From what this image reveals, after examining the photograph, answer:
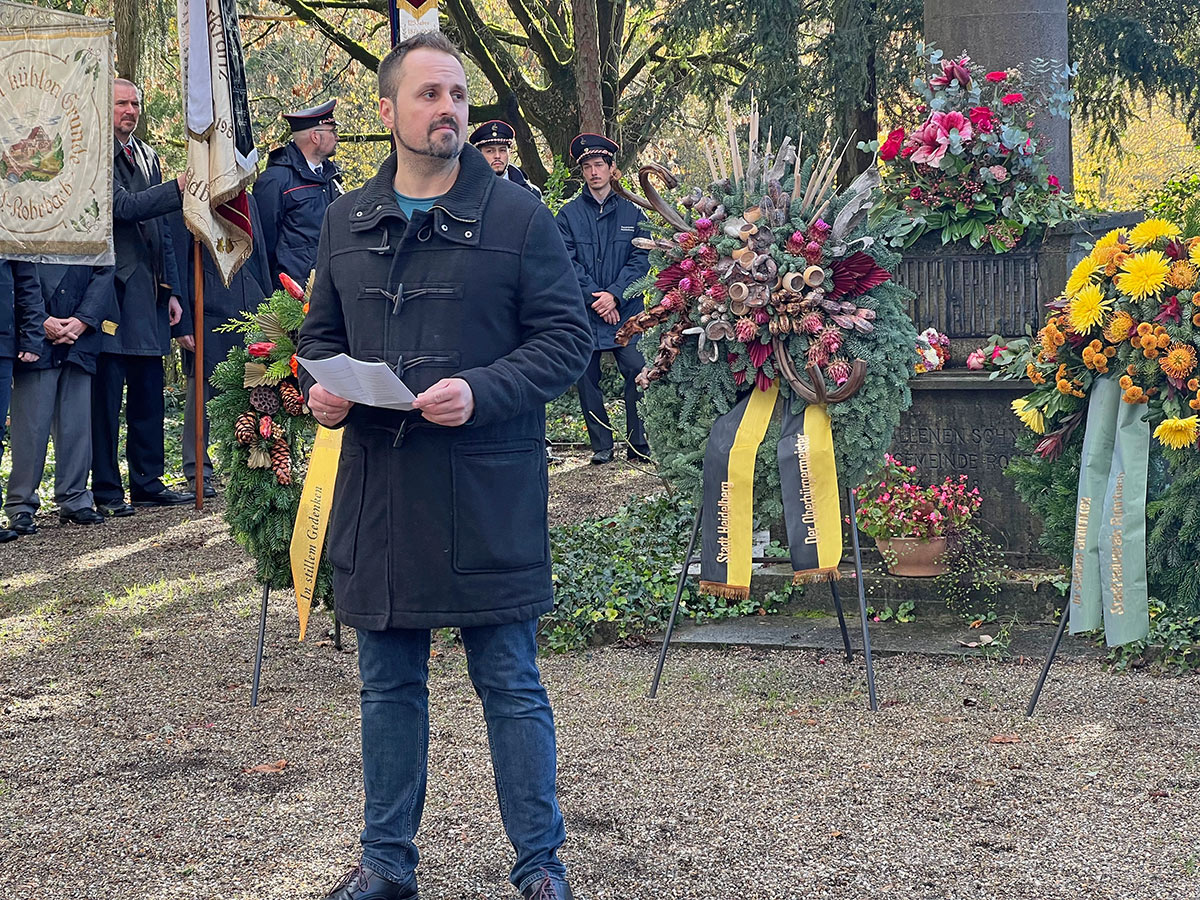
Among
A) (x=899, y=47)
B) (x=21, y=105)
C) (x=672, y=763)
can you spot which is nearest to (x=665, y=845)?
(x=672, y=763)

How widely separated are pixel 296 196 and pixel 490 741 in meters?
6.56

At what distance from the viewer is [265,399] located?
5539 millimetres

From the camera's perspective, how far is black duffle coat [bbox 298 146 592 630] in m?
3.17

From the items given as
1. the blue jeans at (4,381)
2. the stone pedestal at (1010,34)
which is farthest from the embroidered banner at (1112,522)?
the blue jeans at (4,381)

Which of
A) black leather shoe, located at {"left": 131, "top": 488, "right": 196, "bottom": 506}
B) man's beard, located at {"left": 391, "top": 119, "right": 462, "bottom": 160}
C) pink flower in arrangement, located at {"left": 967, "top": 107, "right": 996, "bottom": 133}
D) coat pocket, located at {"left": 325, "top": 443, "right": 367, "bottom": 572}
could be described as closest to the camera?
man's beard, located at {"left": 391, "top": 119, "right": 462, "bottom": 160}

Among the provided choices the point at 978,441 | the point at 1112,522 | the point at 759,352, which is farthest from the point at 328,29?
the point at 1112,522

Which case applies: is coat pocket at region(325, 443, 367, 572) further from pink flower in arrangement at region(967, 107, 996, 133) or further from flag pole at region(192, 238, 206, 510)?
flag pole at region(192, 238, 206, 510)

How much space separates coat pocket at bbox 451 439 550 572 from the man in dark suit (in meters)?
6.15

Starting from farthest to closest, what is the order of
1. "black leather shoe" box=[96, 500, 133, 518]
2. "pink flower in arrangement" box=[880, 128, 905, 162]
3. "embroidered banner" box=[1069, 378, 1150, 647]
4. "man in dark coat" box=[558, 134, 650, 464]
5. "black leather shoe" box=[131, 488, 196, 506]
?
"man in dark coat" box=[558, 134, 650, 464] → "black leather shoe" box=[131, 488, 196, 506] → "black leather shoe" box=[96, 500, 133, 518] → "pink flower in arrangement" box=[880, 128, 905, 162] → "embroidered banner" box=[1069, 378, 1150, 647]

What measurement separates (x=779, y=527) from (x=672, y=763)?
274 cm

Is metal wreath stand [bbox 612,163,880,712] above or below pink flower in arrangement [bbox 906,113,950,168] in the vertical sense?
below

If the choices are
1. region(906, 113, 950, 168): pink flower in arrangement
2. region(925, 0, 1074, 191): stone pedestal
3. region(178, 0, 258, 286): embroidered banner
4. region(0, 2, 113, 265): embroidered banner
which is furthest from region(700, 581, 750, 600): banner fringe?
region(0, 2, 113, 265): embroidered banner

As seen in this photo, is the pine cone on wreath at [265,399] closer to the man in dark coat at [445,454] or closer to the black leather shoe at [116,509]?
the man in dark coat at [445,454]

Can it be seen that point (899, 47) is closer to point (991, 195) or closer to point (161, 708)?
point (991, 195)
